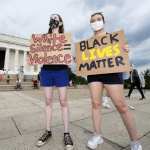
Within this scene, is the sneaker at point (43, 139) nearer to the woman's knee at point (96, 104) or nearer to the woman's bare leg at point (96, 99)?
the woman's bare leg at point (96, 99)

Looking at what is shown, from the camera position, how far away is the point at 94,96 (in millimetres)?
3330

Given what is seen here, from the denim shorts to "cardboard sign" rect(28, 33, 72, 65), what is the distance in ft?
0.57

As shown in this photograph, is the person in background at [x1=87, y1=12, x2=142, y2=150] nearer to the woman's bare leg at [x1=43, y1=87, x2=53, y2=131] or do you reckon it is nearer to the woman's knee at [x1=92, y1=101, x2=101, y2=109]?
the woman's knee at [x1=92, y1=101, x2=101, y2=109]

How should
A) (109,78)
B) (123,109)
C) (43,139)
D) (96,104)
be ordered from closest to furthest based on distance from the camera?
(123,109) → (109,78) → (96,104) → (43,139)

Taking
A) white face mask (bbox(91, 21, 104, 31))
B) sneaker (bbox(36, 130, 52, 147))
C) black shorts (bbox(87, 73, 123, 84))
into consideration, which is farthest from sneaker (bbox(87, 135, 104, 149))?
white face mask (bbox(91, 21, 104, 31))

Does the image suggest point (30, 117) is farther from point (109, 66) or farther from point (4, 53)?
point (4, 53)

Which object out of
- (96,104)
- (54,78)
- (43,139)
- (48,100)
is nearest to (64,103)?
(48,100)

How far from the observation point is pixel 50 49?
386cm

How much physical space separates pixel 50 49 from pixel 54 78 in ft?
1.83

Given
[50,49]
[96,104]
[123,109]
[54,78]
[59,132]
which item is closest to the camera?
[123,109]

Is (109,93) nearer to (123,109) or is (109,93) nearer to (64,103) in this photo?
(123,109)

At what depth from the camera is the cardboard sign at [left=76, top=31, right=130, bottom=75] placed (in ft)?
10.7

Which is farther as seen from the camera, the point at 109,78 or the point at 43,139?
the point at 43,139

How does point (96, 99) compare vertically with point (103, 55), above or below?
below
